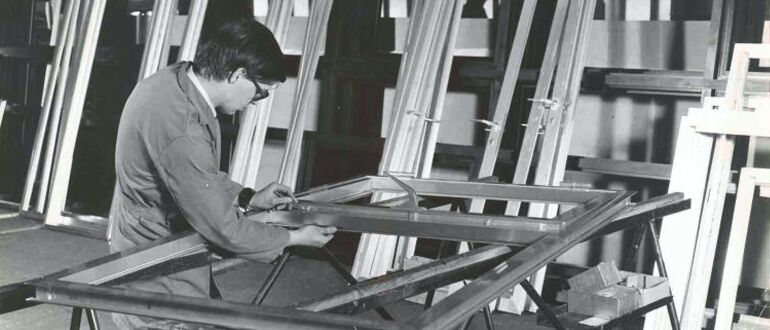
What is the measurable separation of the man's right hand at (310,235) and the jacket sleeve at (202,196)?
0.13 m

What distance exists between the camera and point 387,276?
1.69 metres

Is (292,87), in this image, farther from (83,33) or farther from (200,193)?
(200,193)

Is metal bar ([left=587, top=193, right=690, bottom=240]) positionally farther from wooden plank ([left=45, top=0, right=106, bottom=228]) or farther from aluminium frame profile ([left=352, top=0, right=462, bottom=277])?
wooden plank ([left=45, top=0, right=106, bottom=228])

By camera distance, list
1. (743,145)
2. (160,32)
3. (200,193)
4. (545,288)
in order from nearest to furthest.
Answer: (200,193)
(743,145)
(545,288)
(160,32)

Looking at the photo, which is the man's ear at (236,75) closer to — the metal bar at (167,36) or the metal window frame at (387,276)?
the metal window frame at (387,276)

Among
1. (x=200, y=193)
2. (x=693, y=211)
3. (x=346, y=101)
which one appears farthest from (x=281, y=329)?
(x=346, y=101)

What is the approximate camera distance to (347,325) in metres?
1.25

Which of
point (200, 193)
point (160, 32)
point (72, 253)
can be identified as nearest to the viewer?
point (200, 193)

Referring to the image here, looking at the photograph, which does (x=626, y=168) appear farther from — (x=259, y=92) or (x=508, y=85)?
(x=259, y=92)

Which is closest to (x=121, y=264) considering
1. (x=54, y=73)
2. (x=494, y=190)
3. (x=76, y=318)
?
(x=76, y=318)

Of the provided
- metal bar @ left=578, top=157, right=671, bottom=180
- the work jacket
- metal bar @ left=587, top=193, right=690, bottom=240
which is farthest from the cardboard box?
metal bar @ left=578, top=157, right=671, bottom=180

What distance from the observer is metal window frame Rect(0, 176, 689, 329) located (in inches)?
51.4

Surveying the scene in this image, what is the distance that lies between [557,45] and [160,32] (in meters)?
2.71

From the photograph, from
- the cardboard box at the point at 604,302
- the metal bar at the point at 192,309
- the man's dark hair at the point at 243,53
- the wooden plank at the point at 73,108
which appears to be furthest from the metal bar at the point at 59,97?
the metal bar at the point at 192,309
